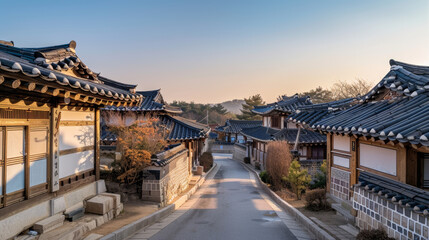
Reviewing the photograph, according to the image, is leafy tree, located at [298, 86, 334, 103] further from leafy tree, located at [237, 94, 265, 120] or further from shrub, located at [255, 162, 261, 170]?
shrub, located at [255, 162, 261, 170]

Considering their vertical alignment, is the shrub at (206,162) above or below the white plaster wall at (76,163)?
below

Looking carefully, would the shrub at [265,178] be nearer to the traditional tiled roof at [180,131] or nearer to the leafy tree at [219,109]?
the traditional tiled roof at [180,131]

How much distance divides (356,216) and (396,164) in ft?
6.14

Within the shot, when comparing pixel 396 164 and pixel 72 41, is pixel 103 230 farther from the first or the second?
pixel 396 164

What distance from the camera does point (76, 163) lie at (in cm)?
798

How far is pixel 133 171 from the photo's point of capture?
406 inches

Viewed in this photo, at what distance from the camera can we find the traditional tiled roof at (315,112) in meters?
11.2

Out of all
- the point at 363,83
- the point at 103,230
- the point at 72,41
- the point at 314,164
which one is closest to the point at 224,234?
the point at 103,230

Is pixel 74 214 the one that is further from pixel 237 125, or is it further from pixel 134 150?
pixel 237 125

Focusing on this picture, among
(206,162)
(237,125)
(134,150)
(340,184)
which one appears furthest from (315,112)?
(237,125)

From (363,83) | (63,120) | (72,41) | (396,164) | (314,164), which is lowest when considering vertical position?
(314,164)

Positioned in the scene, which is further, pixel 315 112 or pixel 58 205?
pixel 315 112

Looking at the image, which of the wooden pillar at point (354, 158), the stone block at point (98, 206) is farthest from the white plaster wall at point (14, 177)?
the wooden pillar at point (354, 158)

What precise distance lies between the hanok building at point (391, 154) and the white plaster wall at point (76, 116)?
7559 mm
